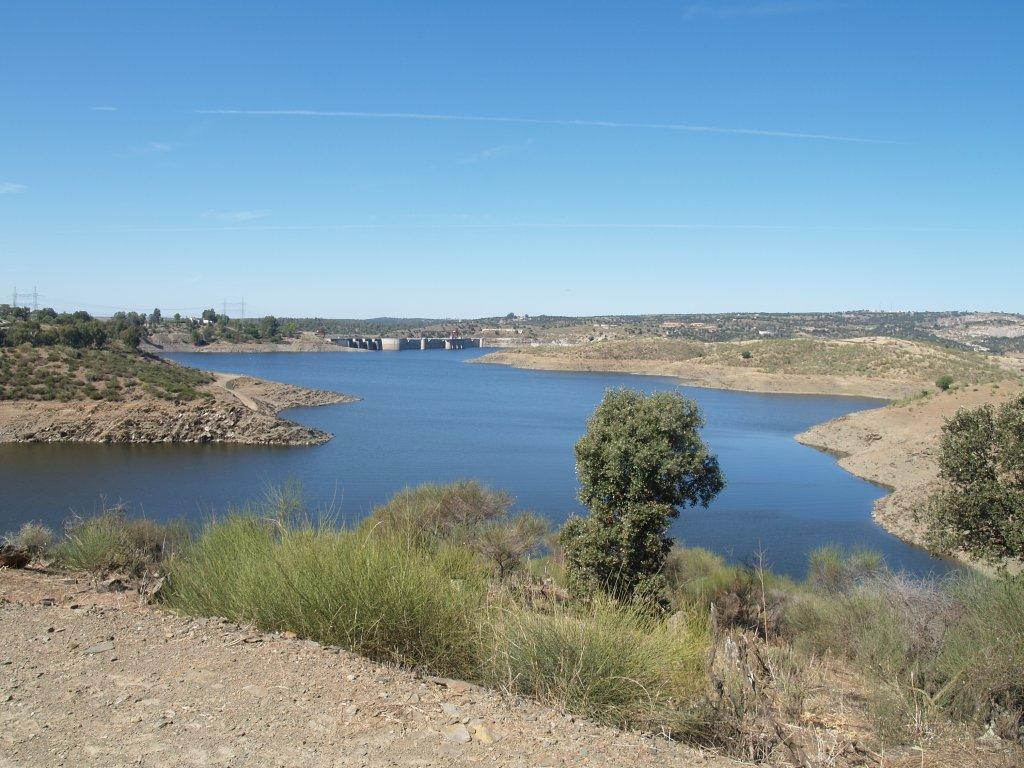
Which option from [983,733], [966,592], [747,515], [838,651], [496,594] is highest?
[496,594]

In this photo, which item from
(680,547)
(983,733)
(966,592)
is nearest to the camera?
(983,733)

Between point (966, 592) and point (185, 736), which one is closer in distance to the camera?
point (185, 736)

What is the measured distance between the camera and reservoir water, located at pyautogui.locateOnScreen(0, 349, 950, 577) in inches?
1067

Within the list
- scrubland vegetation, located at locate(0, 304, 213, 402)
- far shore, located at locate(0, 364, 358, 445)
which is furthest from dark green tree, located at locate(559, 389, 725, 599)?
scrubland vegetation, located at locate(0, 304, 213, 402)

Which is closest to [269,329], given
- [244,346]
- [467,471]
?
[244,346]

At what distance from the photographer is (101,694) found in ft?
12.3

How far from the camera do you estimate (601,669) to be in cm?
408

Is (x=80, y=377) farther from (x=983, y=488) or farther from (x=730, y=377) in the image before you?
(x=730, y=377)

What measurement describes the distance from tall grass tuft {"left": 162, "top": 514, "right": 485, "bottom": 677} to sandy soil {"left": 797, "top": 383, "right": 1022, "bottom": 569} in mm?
29231

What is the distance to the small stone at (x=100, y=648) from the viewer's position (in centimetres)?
434

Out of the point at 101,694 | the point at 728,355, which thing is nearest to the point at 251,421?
the point at 101,694

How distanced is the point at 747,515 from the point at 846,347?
71.1 metres

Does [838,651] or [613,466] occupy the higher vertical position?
[613,466]

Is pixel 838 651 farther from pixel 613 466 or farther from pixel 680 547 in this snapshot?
pixel 680 547
